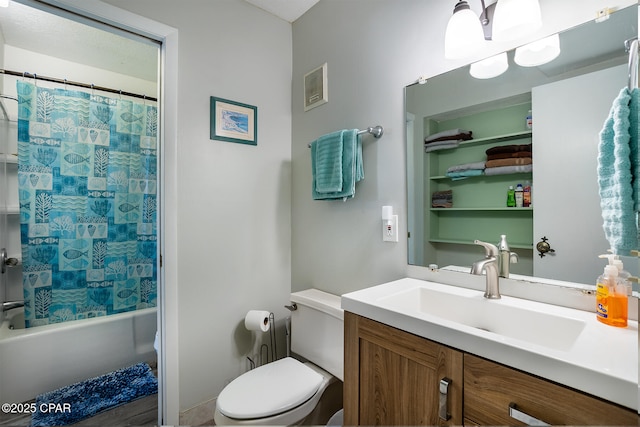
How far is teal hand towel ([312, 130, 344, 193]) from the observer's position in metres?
1.56

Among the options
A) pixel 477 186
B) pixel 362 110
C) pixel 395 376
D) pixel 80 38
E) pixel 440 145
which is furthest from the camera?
pixel 80 38

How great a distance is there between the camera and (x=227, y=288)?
1.79 metres

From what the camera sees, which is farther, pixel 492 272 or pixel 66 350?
pixel 66 350

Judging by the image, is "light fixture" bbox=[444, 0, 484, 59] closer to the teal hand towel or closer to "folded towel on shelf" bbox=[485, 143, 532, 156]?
"folded towel on shelf" bbox=[485, 143, 532, 156]

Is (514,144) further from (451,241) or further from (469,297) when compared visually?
(469,297)

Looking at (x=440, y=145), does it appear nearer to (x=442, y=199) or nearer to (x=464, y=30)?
(x=442, y=199)

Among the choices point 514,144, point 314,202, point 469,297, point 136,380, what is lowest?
point 136,380

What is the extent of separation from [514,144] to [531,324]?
2.06 ft

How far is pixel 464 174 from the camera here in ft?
4.11

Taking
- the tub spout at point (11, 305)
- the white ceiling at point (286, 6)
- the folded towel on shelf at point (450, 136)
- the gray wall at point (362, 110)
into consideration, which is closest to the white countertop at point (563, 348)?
the gray wall at point (362, 110)

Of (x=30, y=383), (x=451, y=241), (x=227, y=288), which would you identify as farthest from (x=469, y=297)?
(x=30, y=383)

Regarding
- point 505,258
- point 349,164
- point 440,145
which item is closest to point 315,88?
point 349,164

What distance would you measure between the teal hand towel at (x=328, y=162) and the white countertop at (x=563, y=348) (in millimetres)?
745

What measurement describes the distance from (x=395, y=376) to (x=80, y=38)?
2.77 meters
